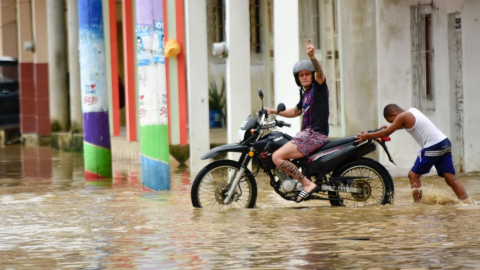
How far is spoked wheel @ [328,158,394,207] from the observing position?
9.78 m

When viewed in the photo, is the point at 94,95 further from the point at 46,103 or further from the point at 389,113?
the point at 46,103

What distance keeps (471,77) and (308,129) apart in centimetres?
433

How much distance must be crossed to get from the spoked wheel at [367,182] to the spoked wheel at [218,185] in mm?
806

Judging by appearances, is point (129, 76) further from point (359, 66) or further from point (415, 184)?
point (415, 184)

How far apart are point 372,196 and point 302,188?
70 cm

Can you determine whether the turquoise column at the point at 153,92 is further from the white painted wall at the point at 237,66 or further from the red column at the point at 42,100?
the red column at the point at 42,100

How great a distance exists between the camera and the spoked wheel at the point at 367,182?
9.78 metres

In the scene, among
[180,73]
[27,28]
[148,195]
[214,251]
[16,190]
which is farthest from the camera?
[27,28]

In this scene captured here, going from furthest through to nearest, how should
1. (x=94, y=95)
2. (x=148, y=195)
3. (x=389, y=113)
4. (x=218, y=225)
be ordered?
(x=94, y=95) < (x=148, y=195) < (x=389, y=113) < (x=218, y=225)

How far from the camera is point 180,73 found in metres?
17.0

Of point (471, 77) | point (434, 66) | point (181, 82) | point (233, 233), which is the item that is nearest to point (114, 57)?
point (181, 82)

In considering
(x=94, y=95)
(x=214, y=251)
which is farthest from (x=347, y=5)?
(x=214, y=251)

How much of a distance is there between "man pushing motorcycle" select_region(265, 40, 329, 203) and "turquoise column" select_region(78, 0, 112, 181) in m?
5.33

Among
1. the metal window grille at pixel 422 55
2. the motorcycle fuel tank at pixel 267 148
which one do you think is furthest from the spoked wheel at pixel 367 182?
the metal window grille at pixel 422 55
